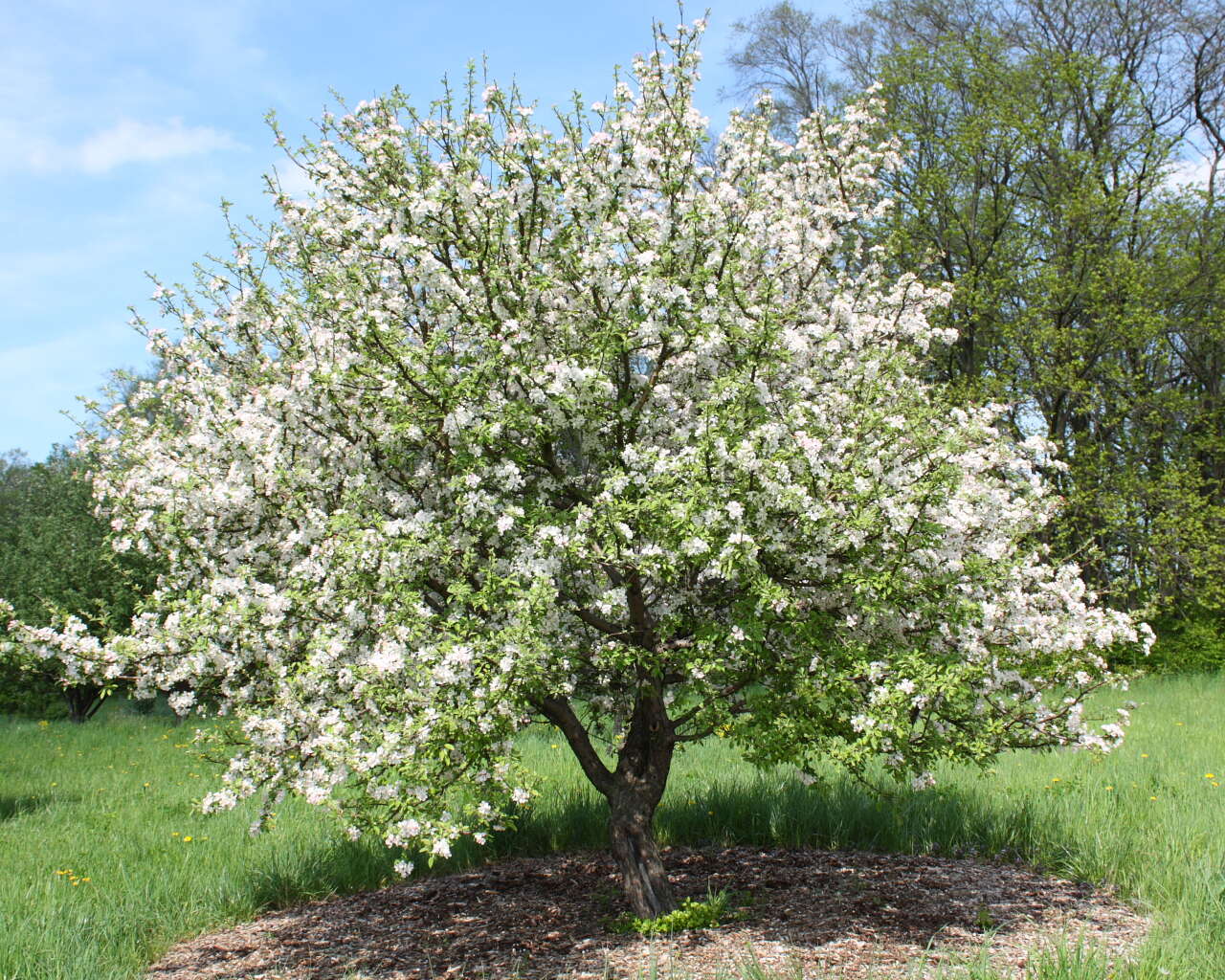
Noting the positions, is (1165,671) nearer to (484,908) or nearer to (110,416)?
Result: (484,908)

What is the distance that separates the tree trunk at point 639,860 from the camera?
7578 millimetres

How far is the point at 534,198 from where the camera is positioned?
7.18 m

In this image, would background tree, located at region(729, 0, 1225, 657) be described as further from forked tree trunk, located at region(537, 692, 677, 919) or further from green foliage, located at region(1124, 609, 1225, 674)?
→ forked tree trunk, located at region(537, 692, 677, 919)

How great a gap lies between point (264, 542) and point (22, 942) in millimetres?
3194

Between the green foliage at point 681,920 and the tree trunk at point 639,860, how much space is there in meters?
0.10

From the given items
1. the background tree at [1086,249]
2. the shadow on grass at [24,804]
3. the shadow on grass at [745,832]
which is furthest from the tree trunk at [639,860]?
the background tree at [1086,249]

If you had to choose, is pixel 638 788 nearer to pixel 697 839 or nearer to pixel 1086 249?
pixel 697 839

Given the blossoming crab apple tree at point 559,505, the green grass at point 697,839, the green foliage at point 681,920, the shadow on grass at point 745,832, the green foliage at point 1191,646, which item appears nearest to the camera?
the blossoming crab apple tree at point 559,505

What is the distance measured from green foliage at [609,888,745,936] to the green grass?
7.56 ft

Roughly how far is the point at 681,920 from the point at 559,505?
3.25m

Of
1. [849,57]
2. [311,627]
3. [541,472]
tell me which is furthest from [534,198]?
[849,57]

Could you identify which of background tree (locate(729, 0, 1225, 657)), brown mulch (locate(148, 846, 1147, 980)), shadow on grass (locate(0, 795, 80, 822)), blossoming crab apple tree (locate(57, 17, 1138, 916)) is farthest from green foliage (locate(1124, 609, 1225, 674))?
shadow on grass (locate(0, 795, 80, 822))

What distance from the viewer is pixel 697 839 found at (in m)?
10.3

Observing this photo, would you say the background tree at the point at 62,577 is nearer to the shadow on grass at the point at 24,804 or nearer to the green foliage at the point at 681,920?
the shadow on grass at the point at 24,804
